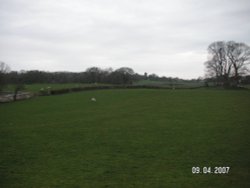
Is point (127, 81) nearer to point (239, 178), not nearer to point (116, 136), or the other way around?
point (116, 136)

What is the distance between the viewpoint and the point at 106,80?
11150 centimetres

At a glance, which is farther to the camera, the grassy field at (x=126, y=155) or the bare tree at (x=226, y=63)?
the bare tree at (x=226, y=63)

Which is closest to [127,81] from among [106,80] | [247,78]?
[106,80]

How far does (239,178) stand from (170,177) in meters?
2.15
